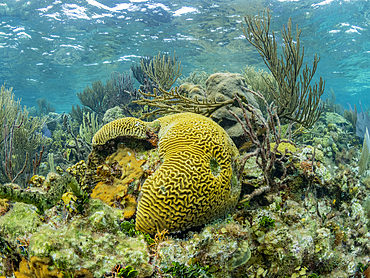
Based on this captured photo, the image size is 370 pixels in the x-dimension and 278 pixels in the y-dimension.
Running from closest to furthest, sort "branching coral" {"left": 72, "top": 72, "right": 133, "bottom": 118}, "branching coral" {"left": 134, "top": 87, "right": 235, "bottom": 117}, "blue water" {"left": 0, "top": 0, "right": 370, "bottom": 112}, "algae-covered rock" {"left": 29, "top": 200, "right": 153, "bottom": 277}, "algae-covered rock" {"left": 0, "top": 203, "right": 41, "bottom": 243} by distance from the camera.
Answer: "algae-covered rock" {"left": 29, "top": 200, "right": 153, "bottom": 277} → "algae-covered rock" {"left": 0, "top": 203, "right": 41, "bottom": 243} → "branching coral" {"left": 134, "top": 87, "right": 235, "bottom": 117} → "branching coral" {"left": 72, "top": 72, "right": 133, "bottom": 118} → "blue water" {"left": 0, "top": 0, "right": 370, "bottom": 112}

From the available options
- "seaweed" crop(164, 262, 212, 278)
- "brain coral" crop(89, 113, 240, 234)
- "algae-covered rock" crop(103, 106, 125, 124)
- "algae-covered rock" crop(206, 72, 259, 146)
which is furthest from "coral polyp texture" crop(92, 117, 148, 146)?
"algae-covered rock" crop(103, 106, 125, 124)

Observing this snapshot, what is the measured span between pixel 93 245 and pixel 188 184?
3.74 feet

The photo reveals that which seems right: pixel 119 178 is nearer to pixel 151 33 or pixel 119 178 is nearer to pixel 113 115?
pixel 113 115

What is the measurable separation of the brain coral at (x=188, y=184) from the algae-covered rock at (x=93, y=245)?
0.33 m

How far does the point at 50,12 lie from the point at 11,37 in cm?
573

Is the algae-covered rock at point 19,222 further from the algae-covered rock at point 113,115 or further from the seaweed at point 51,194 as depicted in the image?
the algae-covered rock at point 113,115

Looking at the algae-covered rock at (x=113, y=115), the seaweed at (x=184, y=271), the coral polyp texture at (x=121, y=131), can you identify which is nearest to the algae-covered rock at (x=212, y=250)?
the seaweed at (x=184, y=271)

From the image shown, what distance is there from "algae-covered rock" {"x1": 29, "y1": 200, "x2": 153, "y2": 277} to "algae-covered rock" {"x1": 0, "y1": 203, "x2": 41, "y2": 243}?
1.20ft

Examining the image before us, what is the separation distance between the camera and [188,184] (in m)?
2.39

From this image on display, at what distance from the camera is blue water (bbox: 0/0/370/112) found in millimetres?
14461

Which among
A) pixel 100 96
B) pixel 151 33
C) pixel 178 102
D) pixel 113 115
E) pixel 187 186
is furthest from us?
pixel 151 33

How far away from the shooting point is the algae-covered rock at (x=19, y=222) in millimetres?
2096

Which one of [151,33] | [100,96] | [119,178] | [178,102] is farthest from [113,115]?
[151,33]

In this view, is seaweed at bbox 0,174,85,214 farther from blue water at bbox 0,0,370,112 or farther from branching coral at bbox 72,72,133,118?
blue water at bbox 0,0,370,112
